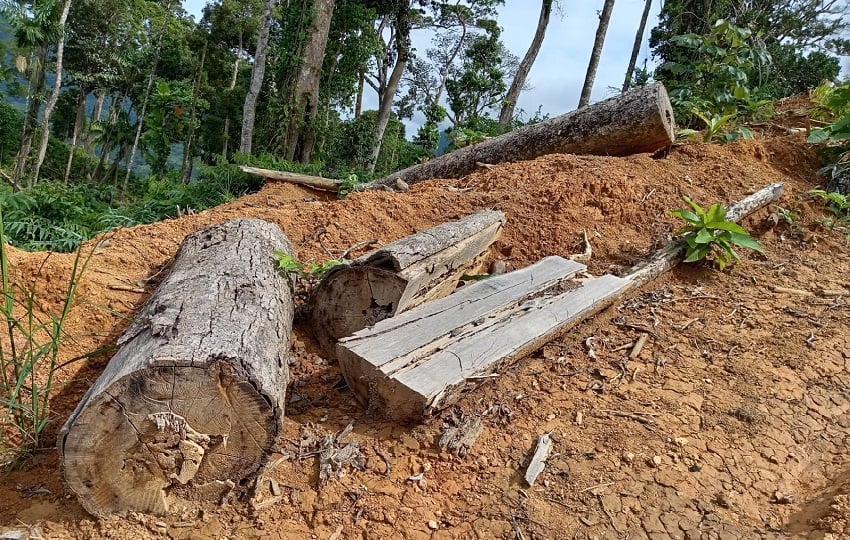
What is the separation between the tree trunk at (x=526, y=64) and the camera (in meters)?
12.0

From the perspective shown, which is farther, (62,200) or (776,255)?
(62,200)

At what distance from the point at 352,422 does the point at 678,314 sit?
2.33 m

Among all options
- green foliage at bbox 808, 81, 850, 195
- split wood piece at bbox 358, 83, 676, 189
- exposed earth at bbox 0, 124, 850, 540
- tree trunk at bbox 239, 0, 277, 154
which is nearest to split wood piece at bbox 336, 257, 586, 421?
exposed earth at bbox 0, 124, 850, 540

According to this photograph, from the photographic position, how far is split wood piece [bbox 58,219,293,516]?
168cm

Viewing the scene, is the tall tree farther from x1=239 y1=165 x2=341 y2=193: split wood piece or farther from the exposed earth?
the exposed earth

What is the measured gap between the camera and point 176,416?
175 centimetres

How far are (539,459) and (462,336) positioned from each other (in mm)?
725

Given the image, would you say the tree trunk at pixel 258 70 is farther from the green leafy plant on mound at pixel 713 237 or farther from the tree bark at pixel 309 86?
the green leafy plant on mound at pixel 713 237

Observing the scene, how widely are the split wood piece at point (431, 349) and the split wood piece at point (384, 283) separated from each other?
0.18 metres

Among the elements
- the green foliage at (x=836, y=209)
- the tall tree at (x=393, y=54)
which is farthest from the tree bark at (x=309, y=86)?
the green foliage at (x=836, y=209)

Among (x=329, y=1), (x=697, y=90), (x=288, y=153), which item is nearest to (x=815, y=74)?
(x=697, y=90)

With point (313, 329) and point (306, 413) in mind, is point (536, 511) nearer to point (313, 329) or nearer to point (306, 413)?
point (306, 413)

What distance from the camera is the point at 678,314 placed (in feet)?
10.8

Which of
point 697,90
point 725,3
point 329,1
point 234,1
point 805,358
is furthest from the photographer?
point 234,1
